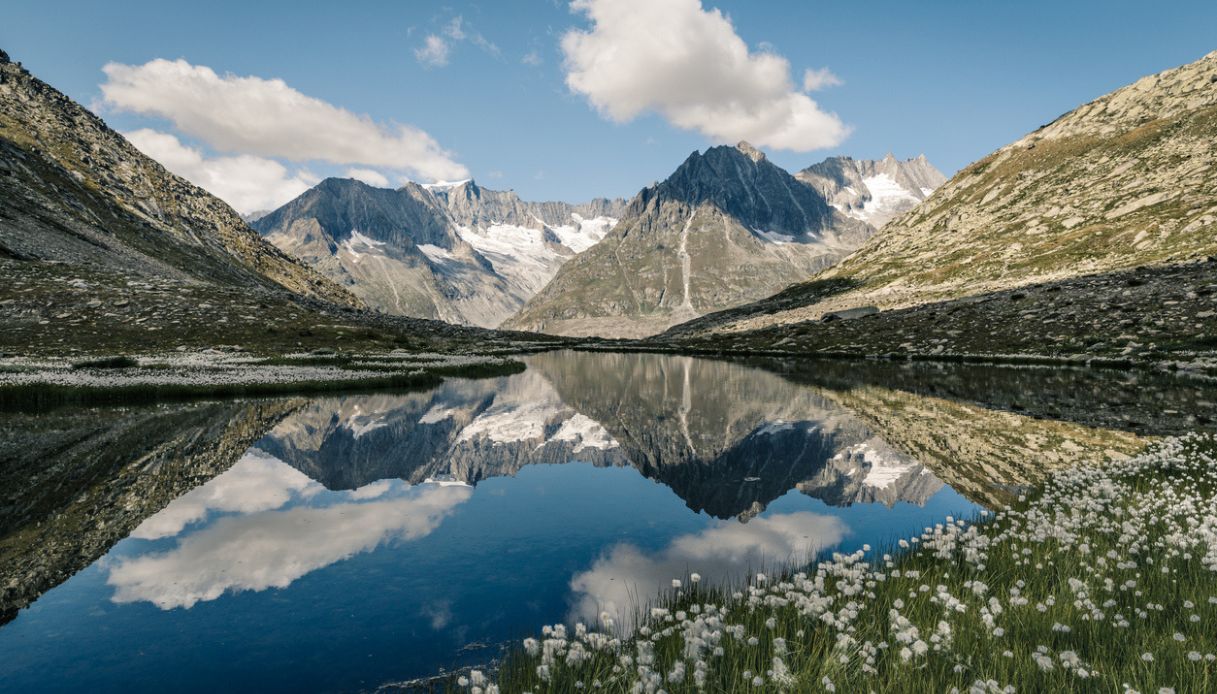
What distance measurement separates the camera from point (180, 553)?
41.7ft

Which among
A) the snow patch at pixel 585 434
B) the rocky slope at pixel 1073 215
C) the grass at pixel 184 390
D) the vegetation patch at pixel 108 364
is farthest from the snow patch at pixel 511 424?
the rocky slope at pixel 1073 215

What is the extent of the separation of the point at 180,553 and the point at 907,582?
14148mm

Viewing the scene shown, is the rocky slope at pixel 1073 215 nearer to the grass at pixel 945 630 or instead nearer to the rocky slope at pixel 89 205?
the grass at pixel 945 630

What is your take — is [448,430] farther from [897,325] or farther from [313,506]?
[897,325]

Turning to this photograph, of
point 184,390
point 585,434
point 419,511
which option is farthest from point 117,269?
point 419,511

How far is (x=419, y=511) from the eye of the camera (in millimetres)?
16344

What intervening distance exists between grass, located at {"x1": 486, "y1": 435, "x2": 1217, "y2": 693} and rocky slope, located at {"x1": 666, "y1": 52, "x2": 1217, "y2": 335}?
10176 cm

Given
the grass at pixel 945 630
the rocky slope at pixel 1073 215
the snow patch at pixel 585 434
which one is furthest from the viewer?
the rocky slope at pixel 1073 215

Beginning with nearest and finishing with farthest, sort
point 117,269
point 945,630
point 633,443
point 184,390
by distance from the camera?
point 945,630 < point 633,443 < point 184,390 < point 117,269

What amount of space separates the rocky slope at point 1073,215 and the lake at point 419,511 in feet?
275

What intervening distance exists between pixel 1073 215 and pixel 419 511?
16813cm

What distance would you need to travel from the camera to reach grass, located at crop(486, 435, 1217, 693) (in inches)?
249

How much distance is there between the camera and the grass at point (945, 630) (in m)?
6.32

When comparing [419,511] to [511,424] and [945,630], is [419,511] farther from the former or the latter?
[511,424]
